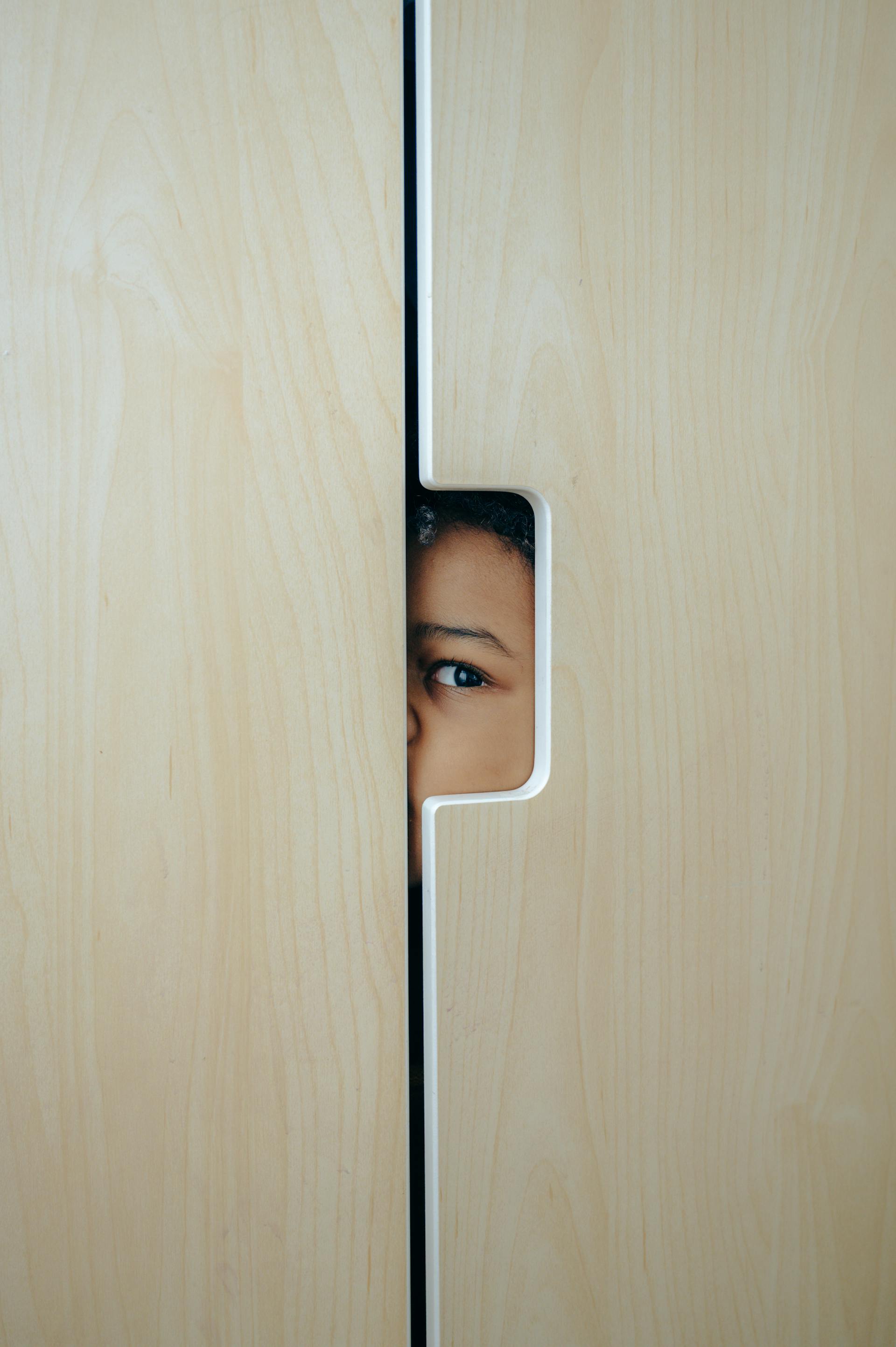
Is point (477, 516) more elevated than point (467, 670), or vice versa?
point (477, 516)

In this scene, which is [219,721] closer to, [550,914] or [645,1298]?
[550,914]

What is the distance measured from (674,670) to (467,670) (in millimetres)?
141

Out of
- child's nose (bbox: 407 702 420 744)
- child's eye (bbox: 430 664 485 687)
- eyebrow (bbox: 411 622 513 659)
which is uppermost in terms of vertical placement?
eyebrow (bbox: 411 622 513 659)

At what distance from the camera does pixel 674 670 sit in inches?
26.1

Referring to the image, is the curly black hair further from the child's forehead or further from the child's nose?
the child's nose

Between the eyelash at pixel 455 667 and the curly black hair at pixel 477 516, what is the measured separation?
3.1 inches

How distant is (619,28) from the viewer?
2.00 feet

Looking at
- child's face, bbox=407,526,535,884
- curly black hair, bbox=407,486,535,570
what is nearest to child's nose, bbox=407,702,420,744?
child's face, bbox=407,526,535,884

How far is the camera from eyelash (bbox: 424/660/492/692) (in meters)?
0.65

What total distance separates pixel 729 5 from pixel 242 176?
0.35 metres

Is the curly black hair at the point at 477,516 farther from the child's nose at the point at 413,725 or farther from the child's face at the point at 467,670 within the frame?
the child's nose at the point at 413,725

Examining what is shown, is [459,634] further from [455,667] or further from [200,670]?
[200,670]

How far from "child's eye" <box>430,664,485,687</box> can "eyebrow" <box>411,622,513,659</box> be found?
0.02m

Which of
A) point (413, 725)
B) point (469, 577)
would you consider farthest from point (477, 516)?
point (413, 725)
